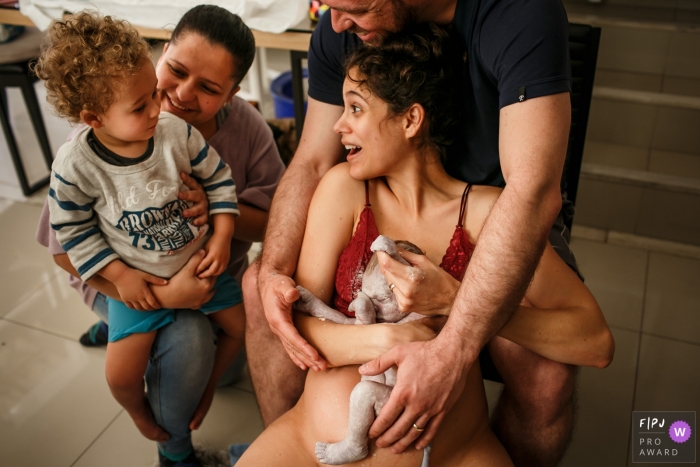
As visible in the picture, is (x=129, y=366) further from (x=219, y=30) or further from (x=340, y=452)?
(x=219, y=30)

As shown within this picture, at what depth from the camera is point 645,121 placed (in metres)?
3.04

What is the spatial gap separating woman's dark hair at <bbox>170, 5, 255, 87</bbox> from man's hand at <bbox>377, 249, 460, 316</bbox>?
764 mm

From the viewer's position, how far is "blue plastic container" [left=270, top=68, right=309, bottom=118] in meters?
3.28

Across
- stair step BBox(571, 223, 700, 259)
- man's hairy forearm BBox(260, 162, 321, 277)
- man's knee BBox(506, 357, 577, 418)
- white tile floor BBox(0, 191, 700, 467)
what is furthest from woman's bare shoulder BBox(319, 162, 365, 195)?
stair step BBox(571, 223, 700, 259)

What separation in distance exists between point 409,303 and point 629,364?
136 cm

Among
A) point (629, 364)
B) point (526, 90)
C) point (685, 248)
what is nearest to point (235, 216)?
point (526, 90)

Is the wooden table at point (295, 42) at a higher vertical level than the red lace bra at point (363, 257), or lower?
higher

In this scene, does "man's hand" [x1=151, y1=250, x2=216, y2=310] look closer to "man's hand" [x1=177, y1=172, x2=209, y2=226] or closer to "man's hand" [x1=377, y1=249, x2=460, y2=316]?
"man's hand" [x1=177, y1=172, x2=209, y2=226]

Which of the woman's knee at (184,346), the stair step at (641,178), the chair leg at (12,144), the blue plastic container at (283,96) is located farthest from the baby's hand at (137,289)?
the stair step at (641,178)

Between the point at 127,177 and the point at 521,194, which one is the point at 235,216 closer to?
the point at 127,177

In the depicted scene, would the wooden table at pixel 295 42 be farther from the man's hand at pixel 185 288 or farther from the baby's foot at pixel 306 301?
the baby's foot at pixel 306 301

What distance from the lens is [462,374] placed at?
135 cm

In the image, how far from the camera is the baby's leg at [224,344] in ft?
6.17

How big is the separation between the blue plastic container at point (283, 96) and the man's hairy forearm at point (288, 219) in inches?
55.8
